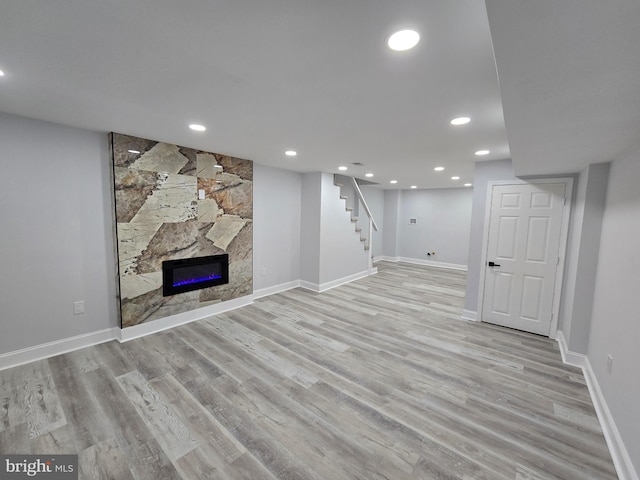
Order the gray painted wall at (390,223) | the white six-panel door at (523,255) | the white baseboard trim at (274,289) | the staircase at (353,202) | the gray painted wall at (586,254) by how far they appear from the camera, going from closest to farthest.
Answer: the gray painted wall at (586,254), the white six-panel door at (523,255), the white baseboard trim at (274,289), the staircase at (353,202), the gray painted wall at (390,223)

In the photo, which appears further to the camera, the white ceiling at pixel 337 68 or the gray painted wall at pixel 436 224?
the gray painted wall at pixel 436 224

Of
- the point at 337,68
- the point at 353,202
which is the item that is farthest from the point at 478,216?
the point at 353,202

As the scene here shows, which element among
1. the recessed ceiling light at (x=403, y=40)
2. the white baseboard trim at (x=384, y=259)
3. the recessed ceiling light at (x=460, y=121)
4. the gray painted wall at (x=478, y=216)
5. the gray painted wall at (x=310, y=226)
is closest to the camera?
the recessed ceiling light at (x=403, y=40)

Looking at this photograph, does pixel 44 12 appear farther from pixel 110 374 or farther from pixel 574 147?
pixel 574 147

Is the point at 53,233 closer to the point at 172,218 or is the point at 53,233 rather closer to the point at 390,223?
the point at 172,218

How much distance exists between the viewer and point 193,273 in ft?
12.5

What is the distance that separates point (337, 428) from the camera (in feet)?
6.44

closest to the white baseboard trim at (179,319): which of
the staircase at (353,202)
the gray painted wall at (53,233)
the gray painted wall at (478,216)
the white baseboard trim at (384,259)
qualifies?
the gray painted wall at (53,233)

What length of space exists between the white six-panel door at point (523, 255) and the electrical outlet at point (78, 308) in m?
5.23

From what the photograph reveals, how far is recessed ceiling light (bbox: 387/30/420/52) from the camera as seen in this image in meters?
1.20

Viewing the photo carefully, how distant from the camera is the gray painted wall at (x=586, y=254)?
9.02 ft

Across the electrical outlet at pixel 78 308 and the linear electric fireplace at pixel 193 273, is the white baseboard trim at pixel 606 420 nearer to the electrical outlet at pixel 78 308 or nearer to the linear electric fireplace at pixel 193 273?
the linear electric fireplace at pixel 193 273

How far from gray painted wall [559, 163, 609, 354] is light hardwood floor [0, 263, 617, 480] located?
0.42 metres

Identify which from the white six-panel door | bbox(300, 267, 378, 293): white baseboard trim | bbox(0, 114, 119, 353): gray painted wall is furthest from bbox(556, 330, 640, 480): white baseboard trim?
bbox(0, 114, 119, 353): gray painted wall
